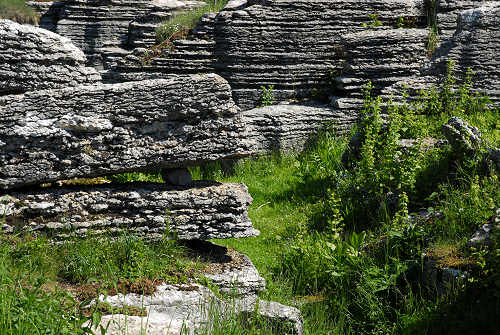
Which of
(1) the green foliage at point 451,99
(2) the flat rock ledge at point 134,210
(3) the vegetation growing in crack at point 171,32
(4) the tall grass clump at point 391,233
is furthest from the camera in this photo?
(3) the vegetation growing in crack at point 171,32

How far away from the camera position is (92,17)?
21250 mm

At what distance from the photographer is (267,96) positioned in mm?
12938

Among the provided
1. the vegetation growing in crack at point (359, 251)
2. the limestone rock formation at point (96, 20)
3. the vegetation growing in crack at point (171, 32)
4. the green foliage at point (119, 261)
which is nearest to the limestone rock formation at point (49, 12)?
the limestone rock formation at point (96, 20)

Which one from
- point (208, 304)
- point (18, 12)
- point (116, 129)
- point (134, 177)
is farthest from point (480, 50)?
point (18, 12)

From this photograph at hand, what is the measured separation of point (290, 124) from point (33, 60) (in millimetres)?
6426

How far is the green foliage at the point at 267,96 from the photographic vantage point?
42.3ft

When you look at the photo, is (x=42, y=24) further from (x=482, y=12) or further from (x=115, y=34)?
(x=482, y=12)

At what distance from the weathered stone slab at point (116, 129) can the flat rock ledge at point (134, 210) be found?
263 mm

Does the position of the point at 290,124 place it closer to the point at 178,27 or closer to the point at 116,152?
the point at 178,27

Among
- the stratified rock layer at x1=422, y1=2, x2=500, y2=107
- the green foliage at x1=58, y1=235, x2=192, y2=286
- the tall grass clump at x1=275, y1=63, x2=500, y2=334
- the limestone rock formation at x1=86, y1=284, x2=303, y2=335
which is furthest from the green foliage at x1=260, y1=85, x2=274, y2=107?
the limestone rock formation at x1=86, y1=284, x2=303, y2=335

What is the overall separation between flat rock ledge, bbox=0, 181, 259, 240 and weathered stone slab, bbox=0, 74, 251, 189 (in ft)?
0.86

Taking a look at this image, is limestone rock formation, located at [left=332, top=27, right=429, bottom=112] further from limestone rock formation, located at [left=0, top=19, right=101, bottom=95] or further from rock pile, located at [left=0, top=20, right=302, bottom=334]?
limestone rock formation, located at [left=0, top=19, right=101, bottom=95]

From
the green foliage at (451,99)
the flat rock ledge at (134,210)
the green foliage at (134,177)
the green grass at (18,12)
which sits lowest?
the green foliage at (134,177)

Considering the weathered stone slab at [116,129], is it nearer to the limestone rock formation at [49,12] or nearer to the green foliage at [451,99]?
the green foliage at [451,99]
